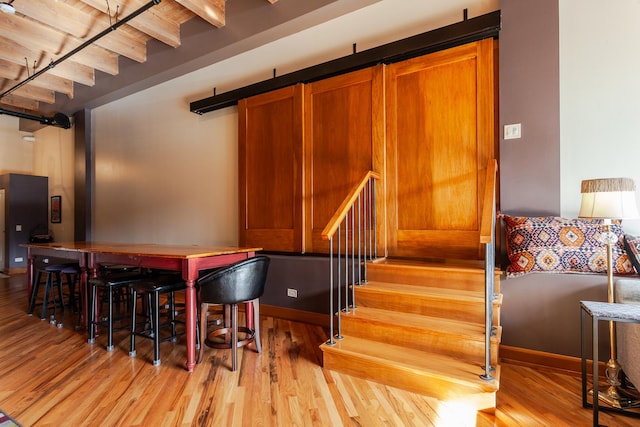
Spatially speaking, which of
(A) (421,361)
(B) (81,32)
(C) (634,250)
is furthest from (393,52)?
(B) (81,32)

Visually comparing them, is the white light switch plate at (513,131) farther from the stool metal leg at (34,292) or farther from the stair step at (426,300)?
the stool metal leg at (34,292)

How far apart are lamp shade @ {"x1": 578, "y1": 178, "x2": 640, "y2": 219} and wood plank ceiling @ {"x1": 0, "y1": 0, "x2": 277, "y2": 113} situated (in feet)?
11.1

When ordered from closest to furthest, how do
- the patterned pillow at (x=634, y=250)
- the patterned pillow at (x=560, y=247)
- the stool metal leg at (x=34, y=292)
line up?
the patterned pillow at (x=634, y=250)
the patterned pillow at (x=560, y=247)
the stool metal leg at (x=34, y=292)

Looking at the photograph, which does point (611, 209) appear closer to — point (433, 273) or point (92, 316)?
point (433, 273)

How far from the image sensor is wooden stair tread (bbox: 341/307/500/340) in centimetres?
217

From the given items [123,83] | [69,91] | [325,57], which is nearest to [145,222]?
[123,83]

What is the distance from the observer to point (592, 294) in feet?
7.48

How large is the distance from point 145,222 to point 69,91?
2717mm

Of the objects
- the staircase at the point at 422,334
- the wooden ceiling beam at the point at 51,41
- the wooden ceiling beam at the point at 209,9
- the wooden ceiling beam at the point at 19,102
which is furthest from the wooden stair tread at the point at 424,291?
the wooden ceiling beam at the point at 19,102

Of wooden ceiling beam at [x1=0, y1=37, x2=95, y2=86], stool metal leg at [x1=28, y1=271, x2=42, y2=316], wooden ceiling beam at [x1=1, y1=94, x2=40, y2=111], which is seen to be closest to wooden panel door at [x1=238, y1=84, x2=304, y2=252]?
stool metal leg at [x1=28, y1=271, x2=42, y2=316]

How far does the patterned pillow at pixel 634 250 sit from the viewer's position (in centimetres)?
207

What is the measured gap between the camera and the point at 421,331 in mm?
2252

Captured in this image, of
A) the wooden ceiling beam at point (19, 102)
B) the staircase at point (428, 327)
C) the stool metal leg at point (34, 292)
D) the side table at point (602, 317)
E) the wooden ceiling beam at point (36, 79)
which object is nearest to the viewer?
the side table at point (602, 317)

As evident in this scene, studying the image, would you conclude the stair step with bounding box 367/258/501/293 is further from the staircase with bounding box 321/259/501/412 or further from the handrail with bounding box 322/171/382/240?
the handrail with bounding box 322/171/382/240
